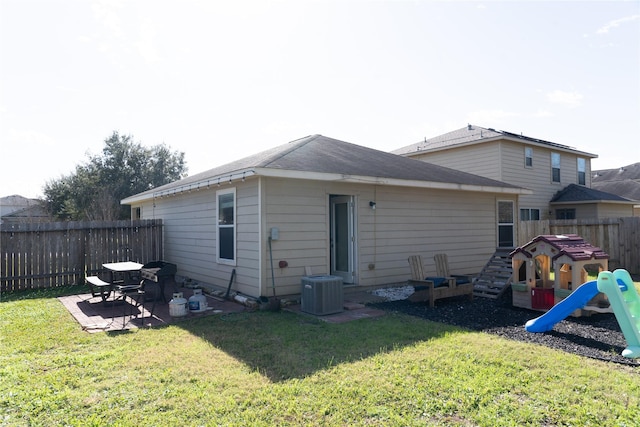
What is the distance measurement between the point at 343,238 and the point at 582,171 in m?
16.6

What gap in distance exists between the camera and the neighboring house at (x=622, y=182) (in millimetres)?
24891

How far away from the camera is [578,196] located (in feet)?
57.2

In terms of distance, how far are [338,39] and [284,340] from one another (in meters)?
7.24

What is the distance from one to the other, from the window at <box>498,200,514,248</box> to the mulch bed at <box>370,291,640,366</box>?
11.7 feet

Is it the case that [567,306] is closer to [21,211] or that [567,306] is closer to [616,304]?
[616,304]

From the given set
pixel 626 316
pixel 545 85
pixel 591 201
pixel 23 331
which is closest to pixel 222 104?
pixel 23 331

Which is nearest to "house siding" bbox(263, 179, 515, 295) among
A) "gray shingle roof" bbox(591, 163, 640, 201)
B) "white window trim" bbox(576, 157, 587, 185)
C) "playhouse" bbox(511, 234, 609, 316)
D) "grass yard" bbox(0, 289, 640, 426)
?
"grass yard" bbox(0, 289, 640, 426)

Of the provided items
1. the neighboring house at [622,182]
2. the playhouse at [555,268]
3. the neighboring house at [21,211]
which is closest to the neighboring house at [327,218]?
the playhouse at [555,268]

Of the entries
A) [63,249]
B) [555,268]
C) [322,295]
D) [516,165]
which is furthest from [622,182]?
[63,249]

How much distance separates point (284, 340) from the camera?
5.07 metres

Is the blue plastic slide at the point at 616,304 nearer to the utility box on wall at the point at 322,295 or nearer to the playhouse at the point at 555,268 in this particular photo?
A: the playhouse at the point at 555,268

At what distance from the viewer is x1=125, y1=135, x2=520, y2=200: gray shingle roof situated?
24.8 feet

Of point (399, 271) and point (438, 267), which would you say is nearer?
point (438, 267)

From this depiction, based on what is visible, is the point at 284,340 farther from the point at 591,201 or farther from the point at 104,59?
the point at 591,201
